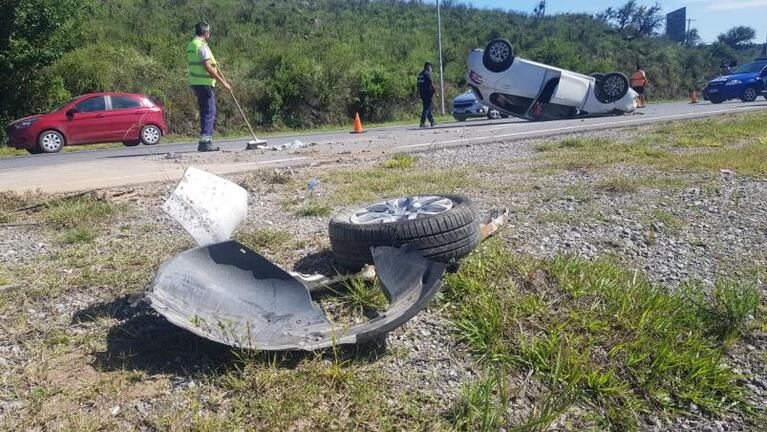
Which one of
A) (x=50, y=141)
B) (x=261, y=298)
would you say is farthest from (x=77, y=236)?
(x=50, y=141)

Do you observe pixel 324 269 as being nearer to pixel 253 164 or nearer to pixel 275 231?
pixel 275 231

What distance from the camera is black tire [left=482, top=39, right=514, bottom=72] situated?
15.7 meters

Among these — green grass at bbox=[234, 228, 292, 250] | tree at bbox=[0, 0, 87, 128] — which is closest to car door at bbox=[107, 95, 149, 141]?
tree at bbox=[0, 0, 87, 128]

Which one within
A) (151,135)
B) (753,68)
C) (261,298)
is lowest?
(753,68)

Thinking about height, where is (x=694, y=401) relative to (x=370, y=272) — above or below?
below

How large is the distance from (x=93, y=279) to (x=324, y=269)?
134 cm

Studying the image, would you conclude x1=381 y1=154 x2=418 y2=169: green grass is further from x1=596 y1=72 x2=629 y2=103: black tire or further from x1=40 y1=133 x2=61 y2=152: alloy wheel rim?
x1=596 y1=72 x2=629 y2=103: black tire

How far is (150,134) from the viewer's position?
1602 cm

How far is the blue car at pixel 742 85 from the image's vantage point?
23.7 metres

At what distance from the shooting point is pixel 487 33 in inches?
1934

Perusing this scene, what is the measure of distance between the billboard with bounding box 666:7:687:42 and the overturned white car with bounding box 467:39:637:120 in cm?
5504

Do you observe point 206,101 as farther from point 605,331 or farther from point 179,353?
point 605,331

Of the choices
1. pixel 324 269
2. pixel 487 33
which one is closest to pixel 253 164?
pixel 324 269

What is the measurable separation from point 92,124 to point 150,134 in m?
1.46
